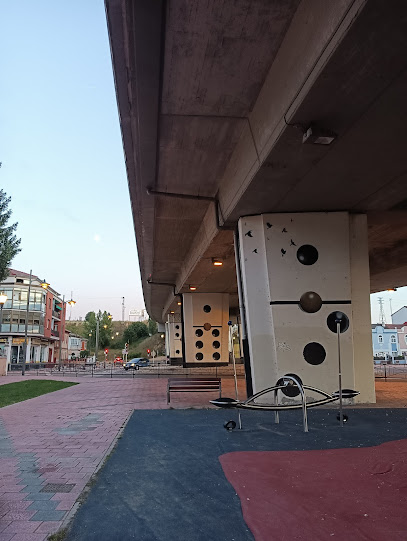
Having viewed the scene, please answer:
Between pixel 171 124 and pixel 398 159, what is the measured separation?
482cm

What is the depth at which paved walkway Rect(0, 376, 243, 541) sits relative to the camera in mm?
3787

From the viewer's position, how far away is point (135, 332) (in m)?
121

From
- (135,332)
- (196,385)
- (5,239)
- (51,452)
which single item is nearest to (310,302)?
(196,385)

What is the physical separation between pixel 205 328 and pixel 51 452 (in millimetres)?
25518

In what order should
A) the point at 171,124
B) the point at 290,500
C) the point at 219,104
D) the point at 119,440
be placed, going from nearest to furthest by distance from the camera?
the point at 290,500
the point at 119,440
the point at 219,104
the point at 171,124

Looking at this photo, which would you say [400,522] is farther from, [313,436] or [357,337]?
[357,337]

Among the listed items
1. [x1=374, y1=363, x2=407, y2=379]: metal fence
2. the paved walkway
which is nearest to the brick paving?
the paved walkway

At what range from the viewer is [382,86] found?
19.9 ft

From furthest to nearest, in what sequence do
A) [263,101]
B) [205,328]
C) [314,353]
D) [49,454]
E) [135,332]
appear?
[135,332] < [205,328] < [314,353] < [263,101] < [49,454]

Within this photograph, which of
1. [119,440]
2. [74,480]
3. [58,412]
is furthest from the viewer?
[58,412]

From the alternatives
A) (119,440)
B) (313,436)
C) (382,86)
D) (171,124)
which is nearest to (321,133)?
(382,86)

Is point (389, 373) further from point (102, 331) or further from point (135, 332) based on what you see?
point (135, 332)

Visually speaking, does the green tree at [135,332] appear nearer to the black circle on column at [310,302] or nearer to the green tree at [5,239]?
the green tree at [5,239]

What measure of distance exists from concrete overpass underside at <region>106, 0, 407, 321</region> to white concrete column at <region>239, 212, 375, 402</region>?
0.65m
